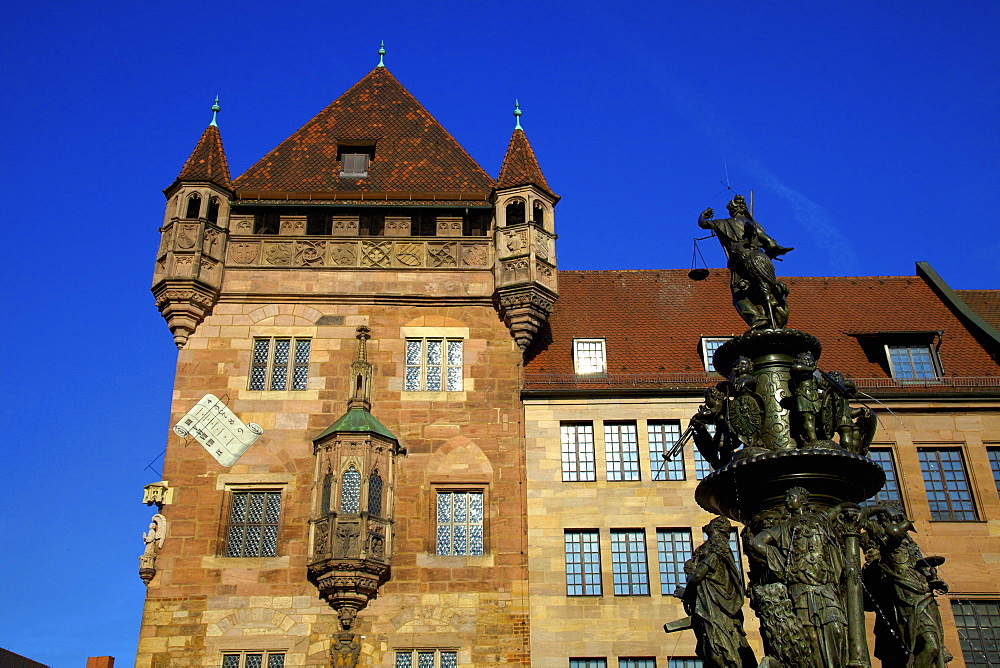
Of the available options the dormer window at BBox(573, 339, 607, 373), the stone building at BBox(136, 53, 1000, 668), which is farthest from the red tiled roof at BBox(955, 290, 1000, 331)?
the dormer window at BBox(573, 339, 607, 373)

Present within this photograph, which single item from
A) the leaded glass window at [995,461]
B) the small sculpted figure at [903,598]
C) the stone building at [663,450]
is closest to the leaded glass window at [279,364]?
the stone building at [663,450]

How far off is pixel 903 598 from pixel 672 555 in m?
12.4

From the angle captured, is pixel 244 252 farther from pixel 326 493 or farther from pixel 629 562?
pixel 629 562

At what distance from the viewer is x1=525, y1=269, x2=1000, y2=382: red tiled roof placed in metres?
26.0

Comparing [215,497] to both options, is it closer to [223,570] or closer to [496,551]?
[223,570]

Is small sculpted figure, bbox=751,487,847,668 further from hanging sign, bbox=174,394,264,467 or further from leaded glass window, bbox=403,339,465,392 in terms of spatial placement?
hanging sign, bbox=174,394,264,467

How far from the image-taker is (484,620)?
2153cm

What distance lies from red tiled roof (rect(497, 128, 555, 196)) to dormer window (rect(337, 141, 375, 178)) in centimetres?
403

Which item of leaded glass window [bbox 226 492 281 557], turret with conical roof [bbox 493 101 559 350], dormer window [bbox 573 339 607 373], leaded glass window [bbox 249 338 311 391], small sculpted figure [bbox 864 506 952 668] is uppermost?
turret with conical roof [bbox 493 101 559 350]

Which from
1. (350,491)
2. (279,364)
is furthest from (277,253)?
(350,491)

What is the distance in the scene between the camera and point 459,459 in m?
23.2

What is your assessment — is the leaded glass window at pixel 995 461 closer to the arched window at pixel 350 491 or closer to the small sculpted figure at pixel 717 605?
the arched window at pixel 350 491

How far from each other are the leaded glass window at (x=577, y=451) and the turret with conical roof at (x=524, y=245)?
2.26 metres

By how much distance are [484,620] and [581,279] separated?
11.4m
